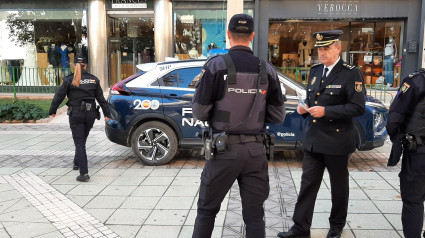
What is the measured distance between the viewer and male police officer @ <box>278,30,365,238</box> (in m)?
3.66

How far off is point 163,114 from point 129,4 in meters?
10.7

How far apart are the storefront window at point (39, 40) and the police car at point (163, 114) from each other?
34.4ft

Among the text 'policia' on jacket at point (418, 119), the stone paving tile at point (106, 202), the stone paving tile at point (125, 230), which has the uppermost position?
the text 'policia' on jacket at point (418, 119)

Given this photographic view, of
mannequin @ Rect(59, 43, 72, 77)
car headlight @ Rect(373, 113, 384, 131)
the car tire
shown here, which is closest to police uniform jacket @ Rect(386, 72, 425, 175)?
car headlight @ Rect(373, 113, 384, 131)

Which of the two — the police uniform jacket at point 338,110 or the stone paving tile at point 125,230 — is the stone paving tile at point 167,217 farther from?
the police uniform jacket at point 338,110

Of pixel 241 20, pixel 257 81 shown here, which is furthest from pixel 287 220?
pixel 241 20

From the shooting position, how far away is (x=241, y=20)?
3037mm

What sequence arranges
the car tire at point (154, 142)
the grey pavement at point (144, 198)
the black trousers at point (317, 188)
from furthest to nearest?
the car tire at point (154, 142), the grey pavement at point (144, 198), the black trousers at point (317, 188)

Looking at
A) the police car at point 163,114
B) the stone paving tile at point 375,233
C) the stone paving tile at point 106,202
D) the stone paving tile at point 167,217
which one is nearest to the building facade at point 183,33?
the police car at point 163,114

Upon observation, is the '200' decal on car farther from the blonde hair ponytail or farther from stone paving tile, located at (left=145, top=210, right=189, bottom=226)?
stone paving tile, located at (left=145, top=210, right=189, bottom=226)

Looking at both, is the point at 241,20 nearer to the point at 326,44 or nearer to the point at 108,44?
the point at 326,44

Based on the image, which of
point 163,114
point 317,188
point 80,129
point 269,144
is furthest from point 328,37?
point 80,129

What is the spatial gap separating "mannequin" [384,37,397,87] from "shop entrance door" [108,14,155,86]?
30.5 ft

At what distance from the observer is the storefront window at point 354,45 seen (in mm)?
16359
